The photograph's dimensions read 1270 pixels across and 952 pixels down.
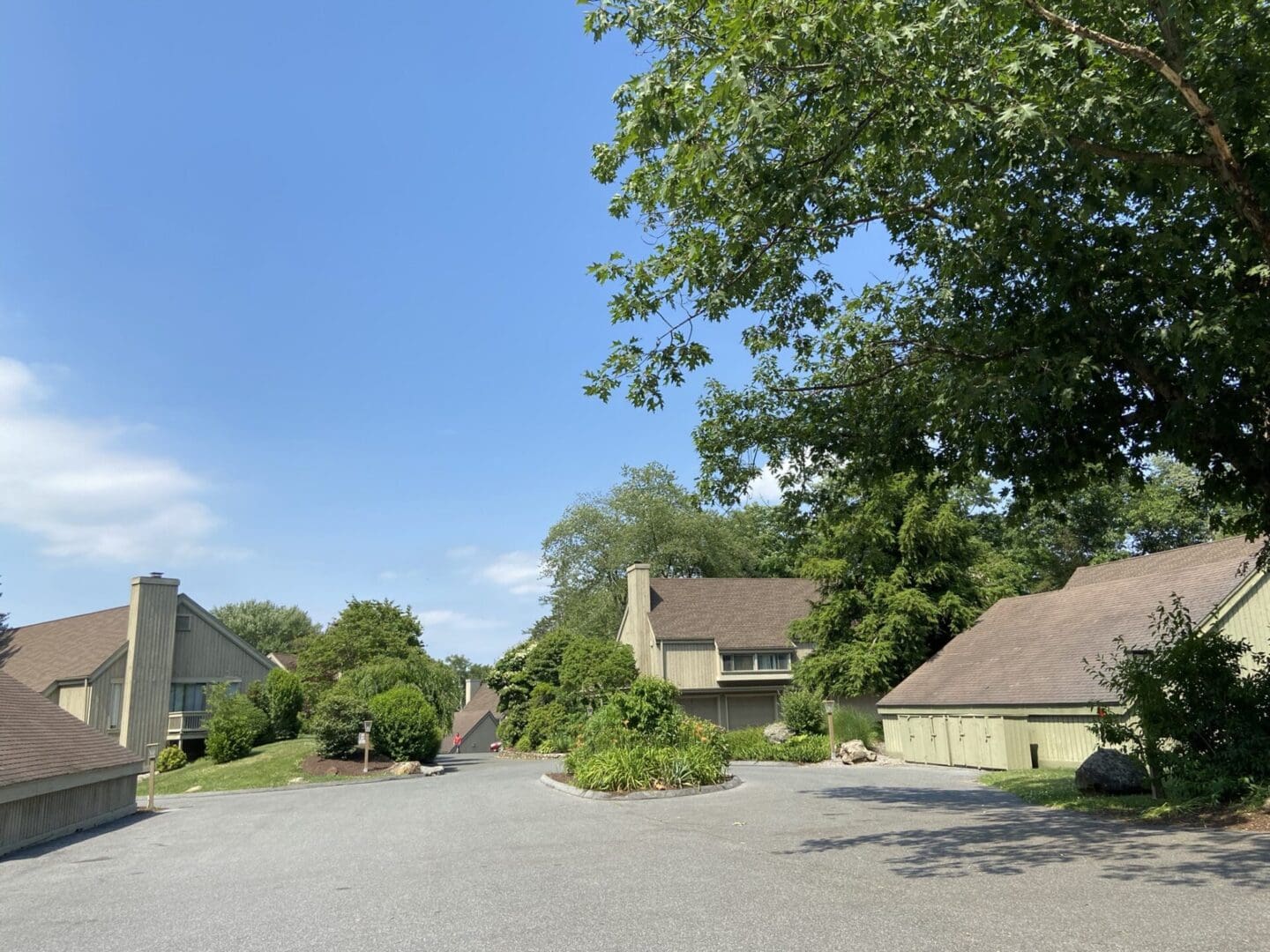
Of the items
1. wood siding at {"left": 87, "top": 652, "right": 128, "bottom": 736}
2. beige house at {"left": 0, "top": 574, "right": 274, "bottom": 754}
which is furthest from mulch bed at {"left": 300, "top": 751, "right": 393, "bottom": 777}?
wood siding at {"left": 87, "top": 652, "right": 128, "bottom": 736}

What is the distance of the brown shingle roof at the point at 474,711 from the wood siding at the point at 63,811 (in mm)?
55525

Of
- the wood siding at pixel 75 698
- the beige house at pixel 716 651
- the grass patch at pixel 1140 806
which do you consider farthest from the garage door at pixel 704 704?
the grass patch at pixel 1140 806

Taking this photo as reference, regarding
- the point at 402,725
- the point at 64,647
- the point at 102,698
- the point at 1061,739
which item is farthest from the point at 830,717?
the point at 64,647

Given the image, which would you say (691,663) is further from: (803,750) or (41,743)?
(41,743)

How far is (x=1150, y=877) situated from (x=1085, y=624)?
21127 mm

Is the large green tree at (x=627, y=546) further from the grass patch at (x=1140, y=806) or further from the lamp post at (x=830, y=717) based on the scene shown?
the grass patch at (x=1140, y=806)

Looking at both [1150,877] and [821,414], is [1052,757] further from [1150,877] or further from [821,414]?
[1150,877]

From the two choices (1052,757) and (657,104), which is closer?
(657,104)

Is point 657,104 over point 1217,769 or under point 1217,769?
over

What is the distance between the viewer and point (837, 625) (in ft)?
124

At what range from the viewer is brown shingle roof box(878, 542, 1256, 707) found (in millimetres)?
24781

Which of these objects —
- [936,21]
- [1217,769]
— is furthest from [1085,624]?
[936,21]

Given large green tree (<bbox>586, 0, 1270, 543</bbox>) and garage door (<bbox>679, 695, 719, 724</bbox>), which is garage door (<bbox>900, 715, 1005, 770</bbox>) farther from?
garage door (<bbox>679, 695, 719, 724</bbox>)

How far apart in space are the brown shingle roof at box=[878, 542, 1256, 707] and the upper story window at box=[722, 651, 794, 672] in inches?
577
